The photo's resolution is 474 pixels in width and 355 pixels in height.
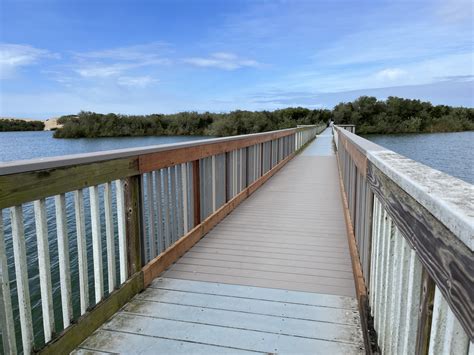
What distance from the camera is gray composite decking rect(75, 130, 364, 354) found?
2.00 m

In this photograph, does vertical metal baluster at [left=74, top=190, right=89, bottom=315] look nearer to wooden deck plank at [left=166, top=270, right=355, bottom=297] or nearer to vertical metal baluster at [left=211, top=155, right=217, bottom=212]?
wooden deck plank at [left=166, top=270, right=355, bottom=297]

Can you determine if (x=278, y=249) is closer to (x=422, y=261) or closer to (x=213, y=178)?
(x=213, y=178)

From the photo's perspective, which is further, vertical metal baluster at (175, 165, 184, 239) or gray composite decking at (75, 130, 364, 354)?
vertical metal baluster at (175, 165, 184, 239)

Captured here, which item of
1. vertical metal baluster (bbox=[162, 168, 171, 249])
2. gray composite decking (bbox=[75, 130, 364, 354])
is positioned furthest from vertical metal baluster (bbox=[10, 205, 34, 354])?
vertical metal baluster (bbox=[162, 168, 171, 249])

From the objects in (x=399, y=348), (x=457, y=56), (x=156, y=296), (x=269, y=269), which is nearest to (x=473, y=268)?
(x=399, y=348)

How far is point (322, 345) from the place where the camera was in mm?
1979

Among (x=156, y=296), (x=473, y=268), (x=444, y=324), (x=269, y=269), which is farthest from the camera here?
(x=269, y=269)

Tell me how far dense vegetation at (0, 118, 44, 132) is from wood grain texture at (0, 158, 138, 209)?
41730 mm

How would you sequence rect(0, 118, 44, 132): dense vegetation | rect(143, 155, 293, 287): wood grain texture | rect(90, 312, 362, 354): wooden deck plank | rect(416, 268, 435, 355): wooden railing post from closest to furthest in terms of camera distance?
rect(416, 268, 435, 355): wooden railing post, rect(90, 312, 362, 354): wooden deck plank, rect(143, 155, 293, 287): wood grain texture, rect(0, 118, 44, 132): dense vegetation

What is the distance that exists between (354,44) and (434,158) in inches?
428

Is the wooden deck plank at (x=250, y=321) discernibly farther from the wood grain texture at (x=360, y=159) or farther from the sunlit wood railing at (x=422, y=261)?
the wood grain texture at (x=360, y=159)

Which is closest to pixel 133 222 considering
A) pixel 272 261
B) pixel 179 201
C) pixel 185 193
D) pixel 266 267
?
pixel 179 201

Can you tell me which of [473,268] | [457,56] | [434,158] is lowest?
[434,158]

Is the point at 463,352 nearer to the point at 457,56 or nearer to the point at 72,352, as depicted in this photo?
the point at 72,352
